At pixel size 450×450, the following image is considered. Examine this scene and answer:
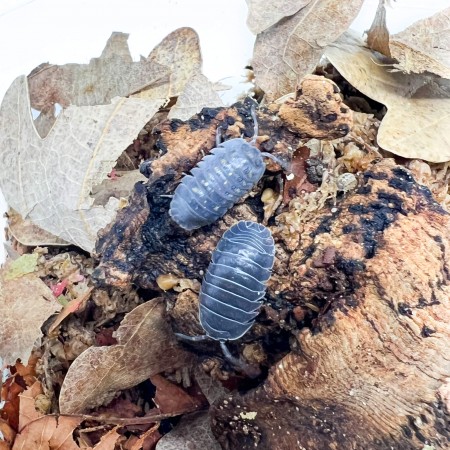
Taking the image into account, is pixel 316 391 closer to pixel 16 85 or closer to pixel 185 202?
pixel 185 202

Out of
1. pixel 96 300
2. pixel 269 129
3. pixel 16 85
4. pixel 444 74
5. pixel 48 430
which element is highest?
pixel 16 85

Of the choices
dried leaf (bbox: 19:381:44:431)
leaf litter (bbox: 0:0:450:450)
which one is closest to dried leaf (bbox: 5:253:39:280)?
leaf litter (bbox: 0:0:450:450)

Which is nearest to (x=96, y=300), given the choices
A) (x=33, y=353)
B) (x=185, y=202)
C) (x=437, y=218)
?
(x=33, y=353)

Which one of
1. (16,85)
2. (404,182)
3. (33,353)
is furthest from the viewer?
(16,85)

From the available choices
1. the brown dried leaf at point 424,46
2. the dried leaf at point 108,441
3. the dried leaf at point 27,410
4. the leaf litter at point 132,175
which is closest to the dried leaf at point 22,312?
the leaf litter at point 132,175

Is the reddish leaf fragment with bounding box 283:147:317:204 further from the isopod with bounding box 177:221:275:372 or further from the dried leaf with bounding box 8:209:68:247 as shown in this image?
the dried leaf with bounding box 8:209:68:247

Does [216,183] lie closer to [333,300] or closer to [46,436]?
[333,300]
